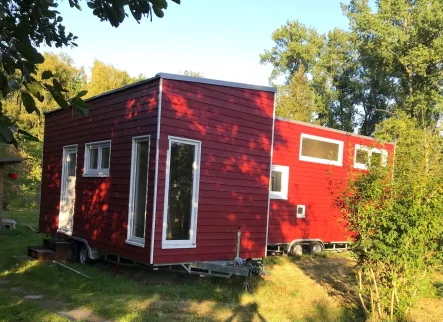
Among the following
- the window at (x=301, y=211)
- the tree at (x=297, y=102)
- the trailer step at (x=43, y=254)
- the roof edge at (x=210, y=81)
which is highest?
the tree at (x=297, y=102)

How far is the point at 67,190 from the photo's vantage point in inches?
399

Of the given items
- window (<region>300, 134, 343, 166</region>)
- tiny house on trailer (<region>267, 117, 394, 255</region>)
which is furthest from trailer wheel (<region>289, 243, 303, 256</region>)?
window (<region>300, 134, 343, 166</region>)

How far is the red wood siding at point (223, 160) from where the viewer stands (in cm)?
A: 713

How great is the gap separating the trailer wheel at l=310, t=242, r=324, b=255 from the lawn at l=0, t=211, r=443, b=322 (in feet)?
7.22

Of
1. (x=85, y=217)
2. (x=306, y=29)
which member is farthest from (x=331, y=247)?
(x=306, y=29)

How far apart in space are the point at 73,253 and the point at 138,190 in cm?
326

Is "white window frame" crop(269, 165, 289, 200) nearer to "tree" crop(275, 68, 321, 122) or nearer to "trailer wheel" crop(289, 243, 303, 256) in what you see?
"trailer wheel" crop(289, 243, 303, 256)

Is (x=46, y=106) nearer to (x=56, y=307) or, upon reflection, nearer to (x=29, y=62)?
(x=56, y=307)

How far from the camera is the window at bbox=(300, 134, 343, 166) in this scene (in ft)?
36.2

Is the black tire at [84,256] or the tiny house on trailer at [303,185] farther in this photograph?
the tiny house on trailer at [303,185]

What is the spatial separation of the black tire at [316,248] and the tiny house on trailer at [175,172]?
3.40 m

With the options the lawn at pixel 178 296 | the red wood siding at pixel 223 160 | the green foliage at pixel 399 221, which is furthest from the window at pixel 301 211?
the green foliage at pixel 399 221

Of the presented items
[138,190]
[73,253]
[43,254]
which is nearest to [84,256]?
[73,253]

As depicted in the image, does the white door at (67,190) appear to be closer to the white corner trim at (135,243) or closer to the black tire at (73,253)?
the black tire at (73,253)
